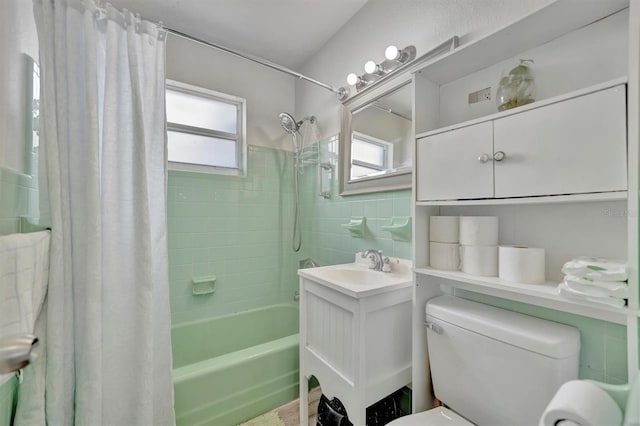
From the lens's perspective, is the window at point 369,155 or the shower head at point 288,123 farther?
the shower head at point 288,123

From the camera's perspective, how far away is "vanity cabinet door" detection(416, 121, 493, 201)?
2.96 ft

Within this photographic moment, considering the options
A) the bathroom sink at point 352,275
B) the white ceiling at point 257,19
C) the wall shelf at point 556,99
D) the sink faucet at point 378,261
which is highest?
the white ceiling at point 257,19

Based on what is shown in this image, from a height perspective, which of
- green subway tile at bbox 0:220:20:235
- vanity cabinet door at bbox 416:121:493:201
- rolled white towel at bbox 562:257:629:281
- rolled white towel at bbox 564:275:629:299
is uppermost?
vanity cabinet door at bbox 416:121:493:201

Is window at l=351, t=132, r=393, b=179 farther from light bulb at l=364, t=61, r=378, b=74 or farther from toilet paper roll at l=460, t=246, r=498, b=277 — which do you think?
toilet paper roll at l=460, t=246, r=498, b=277

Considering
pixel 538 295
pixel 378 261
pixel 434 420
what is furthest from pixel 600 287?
pixel 378 261

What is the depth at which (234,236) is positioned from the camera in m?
2.18

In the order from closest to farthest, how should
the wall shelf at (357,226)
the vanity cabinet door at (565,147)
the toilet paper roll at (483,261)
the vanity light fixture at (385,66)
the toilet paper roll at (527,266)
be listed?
the vanity cabinet door at (565,147)
the toilet paper roll at (527,266)
the toilet paper roll at (483,261)
the vanity light fixture at (385,66)
the wall shelf at (357,226)

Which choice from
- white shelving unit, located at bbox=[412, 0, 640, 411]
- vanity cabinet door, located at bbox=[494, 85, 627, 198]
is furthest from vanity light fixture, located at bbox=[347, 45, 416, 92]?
vanity cabinet door, located at bbox=[494, 85, 627, 198]

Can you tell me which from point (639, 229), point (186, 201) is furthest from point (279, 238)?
point (639, 229)

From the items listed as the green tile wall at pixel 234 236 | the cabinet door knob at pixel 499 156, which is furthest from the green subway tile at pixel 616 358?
the green tile wall at pixel 234 236

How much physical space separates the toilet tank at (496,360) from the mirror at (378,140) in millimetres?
683

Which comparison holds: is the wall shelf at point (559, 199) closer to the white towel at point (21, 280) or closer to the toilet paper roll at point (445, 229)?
the toilet paper roll at point (445, 229)

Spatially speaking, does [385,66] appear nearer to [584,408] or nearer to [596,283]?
[596,283]

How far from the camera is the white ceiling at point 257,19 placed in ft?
5.52
